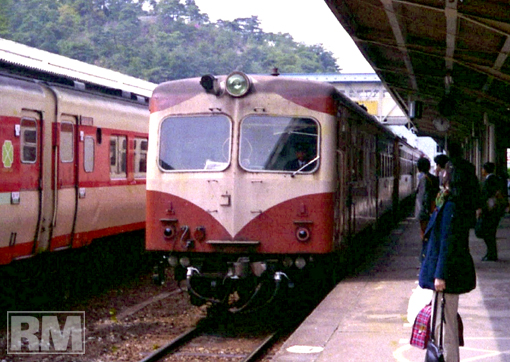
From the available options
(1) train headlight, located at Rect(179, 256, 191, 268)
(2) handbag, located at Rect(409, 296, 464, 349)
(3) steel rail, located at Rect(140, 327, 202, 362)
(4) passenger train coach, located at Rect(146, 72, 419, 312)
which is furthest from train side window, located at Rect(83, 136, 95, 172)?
(2) handbag, located at Rect(409, 296, 464, 349)

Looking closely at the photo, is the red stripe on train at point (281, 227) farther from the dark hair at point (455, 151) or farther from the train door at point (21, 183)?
the dark hair at point (455, 151)

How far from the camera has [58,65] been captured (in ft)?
64.9

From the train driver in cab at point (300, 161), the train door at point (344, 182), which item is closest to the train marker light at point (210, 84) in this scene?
the train driver in cab at point (300, 161)

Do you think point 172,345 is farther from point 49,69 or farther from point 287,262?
point 49,69

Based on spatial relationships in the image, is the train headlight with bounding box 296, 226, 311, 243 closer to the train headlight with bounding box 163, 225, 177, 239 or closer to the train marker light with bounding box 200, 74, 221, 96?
the train headlight with bounding box 163, 225, 177, 239

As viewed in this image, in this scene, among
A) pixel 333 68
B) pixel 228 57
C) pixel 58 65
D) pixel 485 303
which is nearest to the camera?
pixel 485 303

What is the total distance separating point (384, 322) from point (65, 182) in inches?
199

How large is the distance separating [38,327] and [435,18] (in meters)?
6.28

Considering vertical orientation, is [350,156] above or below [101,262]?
above

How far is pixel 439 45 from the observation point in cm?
1315

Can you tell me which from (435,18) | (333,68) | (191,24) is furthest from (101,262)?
(191,24)

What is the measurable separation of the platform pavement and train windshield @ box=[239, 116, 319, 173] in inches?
64.4

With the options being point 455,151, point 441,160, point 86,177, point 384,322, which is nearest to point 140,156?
point 86,177

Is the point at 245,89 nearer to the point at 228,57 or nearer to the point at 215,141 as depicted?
the point at 215,141
